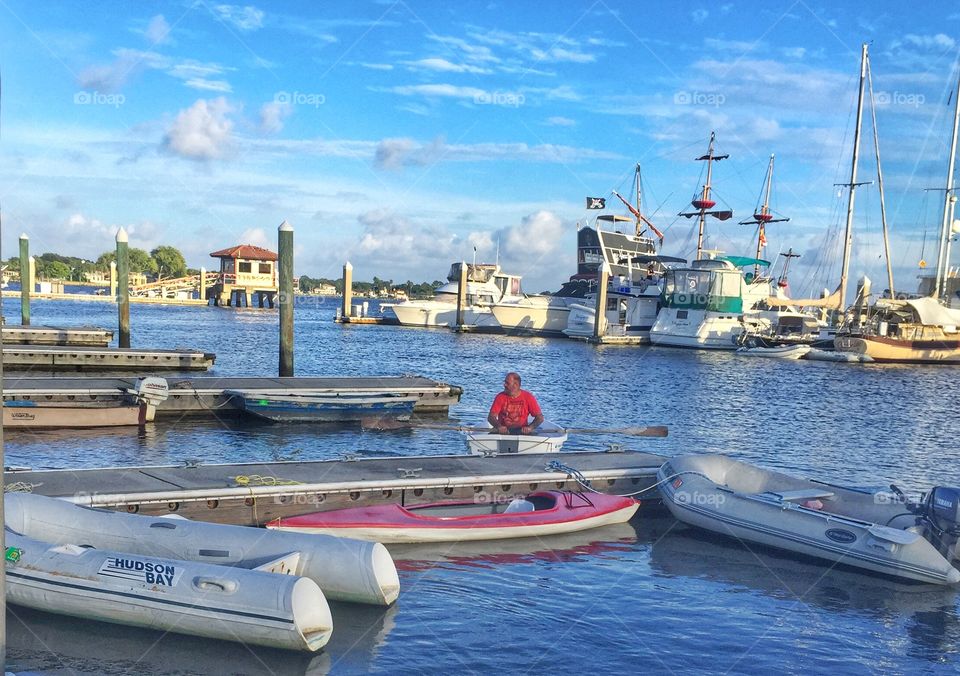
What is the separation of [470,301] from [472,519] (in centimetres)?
6646

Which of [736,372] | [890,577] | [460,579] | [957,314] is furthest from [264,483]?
[957,314]

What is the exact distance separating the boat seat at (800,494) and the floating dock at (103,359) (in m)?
22.5

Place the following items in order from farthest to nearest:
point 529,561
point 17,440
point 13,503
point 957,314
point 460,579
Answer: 1. point 957,314
2. point 17,440
3. point 529,561
4. point 460,579
5. point 13,503

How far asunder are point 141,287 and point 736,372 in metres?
90.2

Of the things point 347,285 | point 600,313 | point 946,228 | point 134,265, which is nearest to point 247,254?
point 347,285

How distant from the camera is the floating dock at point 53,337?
33.8 meters

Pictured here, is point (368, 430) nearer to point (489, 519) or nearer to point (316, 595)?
point (489, 519)

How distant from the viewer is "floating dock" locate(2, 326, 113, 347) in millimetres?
33750

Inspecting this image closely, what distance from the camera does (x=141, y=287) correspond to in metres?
110

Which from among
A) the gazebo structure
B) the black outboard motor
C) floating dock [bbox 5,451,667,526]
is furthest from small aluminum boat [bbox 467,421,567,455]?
the gazebo structure

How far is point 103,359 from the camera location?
28.5 m

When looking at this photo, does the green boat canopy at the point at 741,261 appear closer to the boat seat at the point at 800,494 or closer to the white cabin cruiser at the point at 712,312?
the white cabin cruiser at the point at 712,312

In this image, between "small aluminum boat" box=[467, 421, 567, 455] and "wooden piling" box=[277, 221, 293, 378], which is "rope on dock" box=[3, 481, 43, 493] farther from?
"wooden piling" box=[277, 221, 293, 378]

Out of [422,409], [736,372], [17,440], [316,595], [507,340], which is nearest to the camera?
[316,595]
